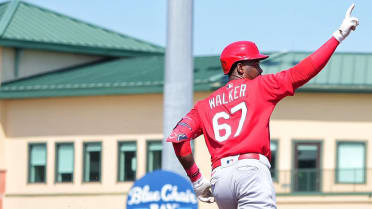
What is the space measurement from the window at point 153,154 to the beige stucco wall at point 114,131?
197 millimetres

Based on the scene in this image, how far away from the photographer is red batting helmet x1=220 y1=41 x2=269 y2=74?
Answer: 682 centimetres

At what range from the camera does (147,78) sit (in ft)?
122

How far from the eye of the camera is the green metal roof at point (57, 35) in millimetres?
38688

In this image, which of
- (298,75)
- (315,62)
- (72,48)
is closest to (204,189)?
(298,75)

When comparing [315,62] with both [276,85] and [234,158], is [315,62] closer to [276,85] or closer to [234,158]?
[276,85]

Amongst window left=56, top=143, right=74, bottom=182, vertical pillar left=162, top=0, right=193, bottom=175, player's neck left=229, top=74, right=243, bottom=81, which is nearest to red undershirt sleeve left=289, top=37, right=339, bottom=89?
player's neck left=229, top=74, right=243, bottom=81

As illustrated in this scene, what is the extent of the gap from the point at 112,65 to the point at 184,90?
28.9 meters

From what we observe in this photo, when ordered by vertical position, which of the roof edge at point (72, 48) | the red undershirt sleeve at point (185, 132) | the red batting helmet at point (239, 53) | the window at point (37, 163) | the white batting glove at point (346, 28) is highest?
the roof edge at point (72, 48)

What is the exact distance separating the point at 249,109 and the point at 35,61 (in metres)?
33.9

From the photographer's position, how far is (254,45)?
22.7 ft

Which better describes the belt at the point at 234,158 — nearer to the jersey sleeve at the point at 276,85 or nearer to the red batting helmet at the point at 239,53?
the jersey sleeve at the point at 276,85

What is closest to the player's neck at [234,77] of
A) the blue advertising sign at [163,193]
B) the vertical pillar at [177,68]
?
the blue advertising sign at [163,193]

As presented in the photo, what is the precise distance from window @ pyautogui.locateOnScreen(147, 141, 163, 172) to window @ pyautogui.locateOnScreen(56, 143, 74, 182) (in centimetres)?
295

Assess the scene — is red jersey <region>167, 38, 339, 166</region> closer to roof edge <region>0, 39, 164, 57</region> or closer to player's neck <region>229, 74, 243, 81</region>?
player's neck <region>229, 74, 243, 81</region>
